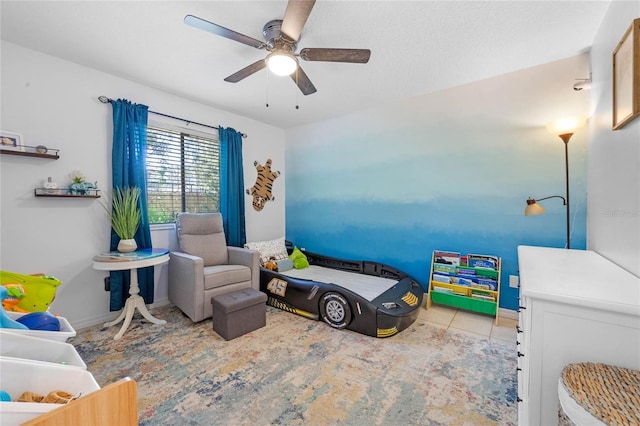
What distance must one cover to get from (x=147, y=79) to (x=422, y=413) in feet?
12.1

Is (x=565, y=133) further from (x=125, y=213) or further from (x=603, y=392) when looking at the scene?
(x=125, y=213)

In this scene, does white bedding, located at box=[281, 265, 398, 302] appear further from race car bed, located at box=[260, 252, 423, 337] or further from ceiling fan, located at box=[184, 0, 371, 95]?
ceiling fan, located at box=[184, 0, 371, 95]

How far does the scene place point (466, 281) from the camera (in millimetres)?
2736

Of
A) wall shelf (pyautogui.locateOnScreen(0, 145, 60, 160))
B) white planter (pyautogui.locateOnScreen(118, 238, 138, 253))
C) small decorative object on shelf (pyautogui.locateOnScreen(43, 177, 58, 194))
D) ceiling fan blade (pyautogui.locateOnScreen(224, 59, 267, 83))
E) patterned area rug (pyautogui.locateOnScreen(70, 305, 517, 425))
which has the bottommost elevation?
patterned area rug (pyautogui.locateOnScreen(70, 305, 517, 425))

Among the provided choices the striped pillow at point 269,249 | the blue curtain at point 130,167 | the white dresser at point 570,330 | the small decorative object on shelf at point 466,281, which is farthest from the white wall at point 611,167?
the blue curtain at point 130,167

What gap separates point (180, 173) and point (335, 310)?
98.2 inches

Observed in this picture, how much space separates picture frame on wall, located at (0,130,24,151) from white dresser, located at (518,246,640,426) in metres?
3.47

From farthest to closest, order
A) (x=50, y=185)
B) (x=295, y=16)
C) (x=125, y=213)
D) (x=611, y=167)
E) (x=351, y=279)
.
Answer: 1. (x=351, y=279)
2. (x=125, y=213)
3. (x=50, y=185)
4. (x=611, y=167)
5. (x=295, y=16)

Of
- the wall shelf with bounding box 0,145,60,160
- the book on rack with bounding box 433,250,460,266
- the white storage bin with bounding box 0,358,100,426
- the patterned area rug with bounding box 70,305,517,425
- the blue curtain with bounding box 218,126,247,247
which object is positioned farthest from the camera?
the blue curtain with bounding box 218,126,247,247

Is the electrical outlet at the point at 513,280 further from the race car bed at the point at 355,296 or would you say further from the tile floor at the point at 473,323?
the race car bed at the point at 355,296

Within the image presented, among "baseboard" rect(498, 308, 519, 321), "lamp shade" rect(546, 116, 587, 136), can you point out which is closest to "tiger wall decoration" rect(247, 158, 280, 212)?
"baseboard" rect(498, 308, 519, 321)

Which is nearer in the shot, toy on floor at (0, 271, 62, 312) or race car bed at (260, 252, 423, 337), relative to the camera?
toy on floor at (0, 271, 62, 312)

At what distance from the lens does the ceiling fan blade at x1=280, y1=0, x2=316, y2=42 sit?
1.36 metres

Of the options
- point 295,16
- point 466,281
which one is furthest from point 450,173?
point 295,16
